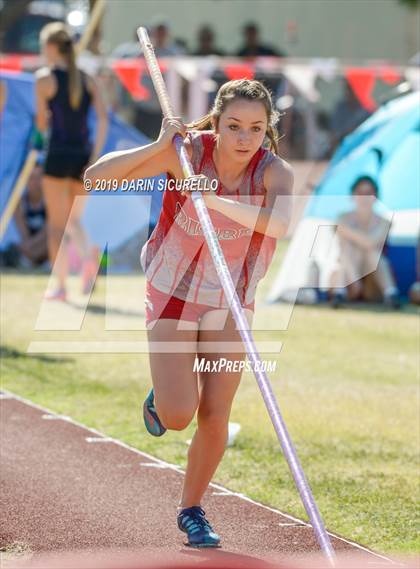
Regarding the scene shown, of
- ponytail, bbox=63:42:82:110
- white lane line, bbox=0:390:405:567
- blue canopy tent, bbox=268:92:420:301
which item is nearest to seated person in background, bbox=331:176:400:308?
blue canopy tent, bbox=268:92:420:301

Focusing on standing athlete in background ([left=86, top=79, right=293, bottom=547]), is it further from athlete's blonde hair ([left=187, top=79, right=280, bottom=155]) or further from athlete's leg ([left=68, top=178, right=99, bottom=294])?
athlete's leg ([left=68, top=178, right=99, bottom=294])

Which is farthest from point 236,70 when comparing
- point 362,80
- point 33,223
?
point 33,223

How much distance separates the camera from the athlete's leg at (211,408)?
5367 mm

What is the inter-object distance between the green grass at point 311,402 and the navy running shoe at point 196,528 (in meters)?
0.71

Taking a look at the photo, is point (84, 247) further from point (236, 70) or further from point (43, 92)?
point (236, 70)

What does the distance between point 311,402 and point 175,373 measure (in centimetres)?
332

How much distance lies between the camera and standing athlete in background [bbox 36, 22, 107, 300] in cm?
1190

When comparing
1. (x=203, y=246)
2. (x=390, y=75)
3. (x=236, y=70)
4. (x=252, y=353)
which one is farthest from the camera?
(x=236, y=70)

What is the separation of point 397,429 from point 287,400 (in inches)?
38.1

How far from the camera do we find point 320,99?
873 inches

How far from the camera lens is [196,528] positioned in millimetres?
5398

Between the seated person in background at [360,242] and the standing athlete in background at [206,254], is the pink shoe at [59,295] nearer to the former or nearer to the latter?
the seated person in background at [360,242]

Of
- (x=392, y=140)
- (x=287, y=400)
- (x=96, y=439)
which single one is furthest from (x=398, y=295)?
(x=96, y=439)

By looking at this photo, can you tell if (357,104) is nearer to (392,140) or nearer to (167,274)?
(392,140)
